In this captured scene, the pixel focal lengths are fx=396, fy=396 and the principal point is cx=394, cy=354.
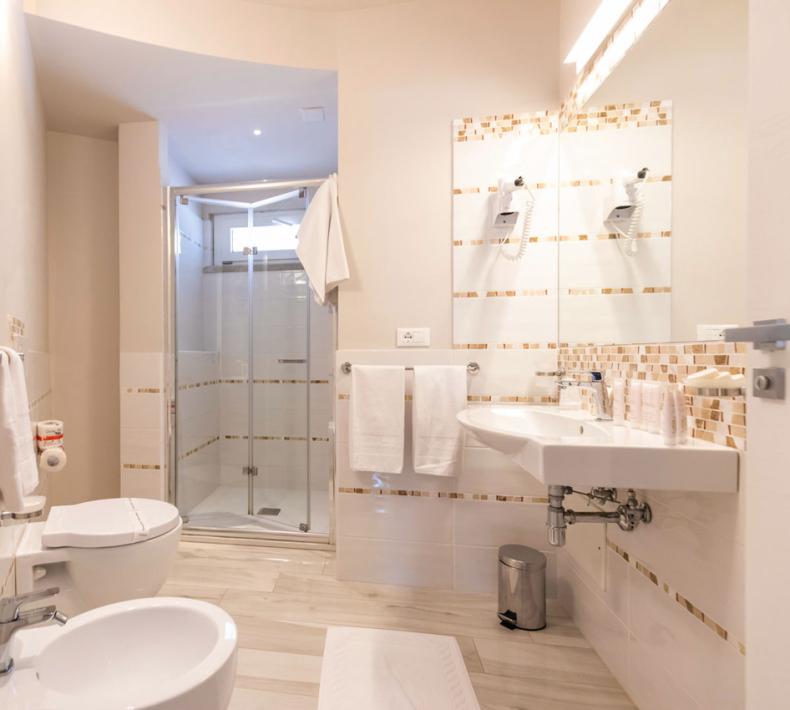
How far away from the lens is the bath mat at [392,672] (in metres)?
1.16

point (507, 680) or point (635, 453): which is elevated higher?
point (635, 453)

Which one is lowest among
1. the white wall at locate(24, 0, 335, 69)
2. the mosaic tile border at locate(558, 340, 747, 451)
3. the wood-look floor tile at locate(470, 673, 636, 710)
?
the wood-look floor tile at locate(470, 673, 636, 710)

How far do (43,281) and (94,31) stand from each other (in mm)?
1196

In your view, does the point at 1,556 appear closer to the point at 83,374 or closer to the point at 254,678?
the point at 254,678

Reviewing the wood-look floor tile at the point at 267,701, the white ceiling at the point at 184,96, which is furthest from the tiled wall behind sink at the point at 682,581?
the white ceiling at the point at 184,96

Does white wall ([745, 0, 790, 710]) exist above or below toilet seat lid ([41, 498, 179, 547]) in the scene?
above

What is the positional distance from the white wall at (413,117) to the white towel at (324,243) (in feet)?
0.17

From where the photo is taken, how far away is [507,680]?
126cm

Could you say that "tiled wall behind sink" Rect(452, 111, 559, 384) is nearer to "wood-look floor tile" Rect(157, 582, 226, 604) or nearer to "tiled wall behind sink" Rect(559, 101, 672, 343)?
"tiled wall behind sink" Rect(559, 101, 672, 343)

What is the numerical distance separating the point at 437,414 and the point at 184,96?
79.1 inches

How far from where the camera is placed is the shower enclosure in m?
2.37

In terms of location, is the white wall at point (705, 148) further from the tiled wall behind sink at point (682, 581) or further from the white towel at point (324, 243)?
the white towel at point (324, 243)

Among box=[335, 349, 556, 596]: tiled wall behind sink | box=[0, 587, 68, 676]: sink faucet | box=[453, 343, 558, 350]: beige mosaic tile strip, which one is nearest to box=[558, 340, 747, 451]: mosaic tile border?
box=[453, 343, 558, 350]: beige mosaic tile strip

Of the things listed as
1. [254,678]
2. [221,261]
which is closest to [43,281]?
[221,261]
